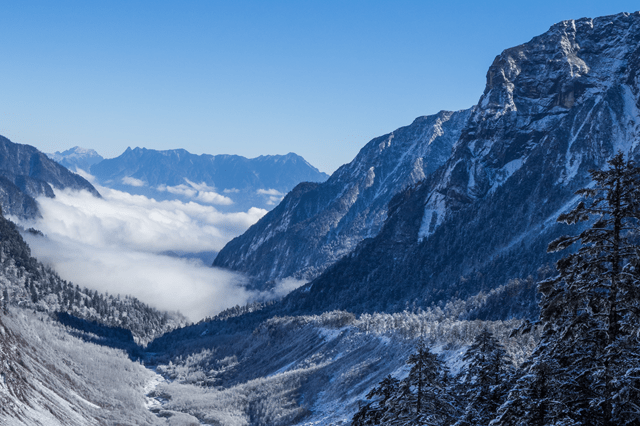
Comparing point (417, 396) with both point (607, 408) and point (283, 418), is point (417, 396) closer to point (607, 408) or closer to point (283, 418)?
point (607, 408)

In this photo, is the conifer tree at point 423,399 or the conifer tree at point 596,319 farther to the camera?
the conifer tree at point 423,399

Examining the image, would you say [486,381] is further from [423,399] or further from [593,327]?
[593,327]

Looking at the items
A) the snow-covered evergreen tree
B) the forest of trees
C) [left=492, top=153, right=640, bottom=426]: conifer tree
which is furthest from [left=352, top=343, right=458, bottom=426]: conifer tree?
[left=492, top=153, right=640, bottom=426]: conifer tree

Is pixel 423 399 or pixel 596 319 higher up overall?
pixel 596 319

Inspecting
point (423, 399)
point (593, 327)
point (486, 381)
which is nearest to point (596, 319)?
point (593, 327)

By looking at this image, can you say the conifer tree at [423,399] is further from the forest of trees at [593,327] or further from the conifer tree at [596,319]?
the conifer tree at [596,319]

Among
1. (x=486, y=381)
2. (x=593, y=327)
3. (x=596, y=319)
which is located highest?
(x=596, y=319)

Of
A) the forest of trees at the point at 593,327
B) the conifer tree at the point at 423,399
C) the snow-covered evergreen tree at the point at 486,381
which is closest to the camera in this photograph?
the forest of trees at the point at 593,327

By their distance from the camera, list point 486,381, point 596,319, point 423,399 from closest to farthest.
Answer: point 596,319
point 486,381
point 423,399

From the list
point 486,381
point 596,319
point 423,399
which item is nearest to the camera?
point 596,319

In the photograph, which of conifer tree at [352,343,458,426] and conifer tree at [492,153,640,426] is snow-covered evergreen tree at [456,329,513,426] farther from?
conifer tree at [492,153,640,426]

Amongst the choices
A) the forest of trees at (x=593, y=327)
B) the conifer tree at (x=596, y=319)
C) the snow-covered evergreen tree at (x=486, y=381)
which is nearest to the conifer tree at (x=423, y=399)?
the snow-covered evergreen tree at (x=486, y=381)
